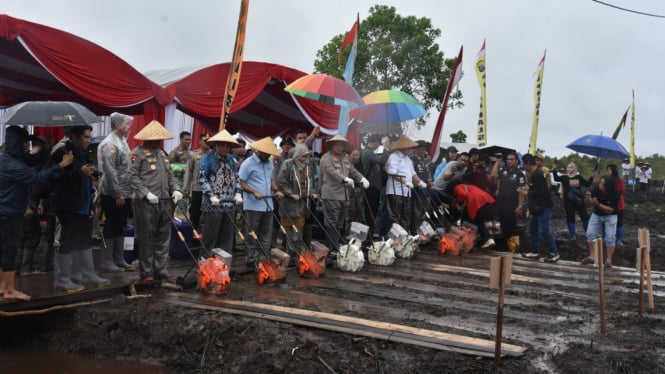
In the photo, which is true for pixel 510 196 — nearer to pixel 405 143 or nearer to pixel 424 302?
pixel 405 143

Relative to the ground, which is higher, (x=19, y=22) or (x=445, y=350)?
(x=19, y=22)

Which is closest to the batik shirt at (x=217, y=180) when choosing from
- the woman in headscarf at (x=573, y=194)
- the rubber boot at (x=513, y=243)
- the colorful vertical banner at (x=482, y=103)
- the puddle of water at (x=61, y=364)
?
Answer: the puddle of water at (x=61, y=364)

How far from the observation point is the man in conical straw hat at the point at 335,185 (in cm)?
787

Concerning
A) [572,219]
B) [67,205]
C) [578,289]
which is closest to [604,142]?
[572,219]

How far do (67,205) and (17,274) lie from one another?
4.97 ft

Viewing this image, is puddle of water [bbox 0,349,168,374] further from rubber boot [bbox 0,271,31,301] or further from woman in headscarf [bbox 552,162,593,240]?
woman in headscarf [bbox 552,162,593,240]

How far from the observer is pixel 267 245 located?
24.0 ft

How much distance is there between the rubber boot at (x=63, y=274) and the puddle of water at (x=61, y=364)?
2.40 ft

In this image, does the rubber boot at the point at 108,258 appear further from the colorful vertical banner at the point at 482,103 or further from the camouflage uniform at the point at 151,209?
the colorful vertical banner at the point at 482,103

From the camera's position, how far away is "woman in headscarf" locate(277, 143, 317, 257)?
25.2 ft

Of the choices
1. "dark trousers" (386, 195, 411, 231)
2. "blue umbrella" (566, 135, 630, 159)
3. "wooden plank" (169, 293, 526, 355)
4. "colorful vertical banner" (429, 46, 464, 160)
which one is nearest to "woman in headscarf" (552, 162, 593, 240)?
"blue umbrella" (566, 135, 630, 159)

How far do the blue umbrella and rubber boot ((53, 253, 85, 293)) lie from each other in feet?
27.6

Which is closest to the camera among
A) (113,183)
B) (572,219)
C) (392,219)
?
(113,183)

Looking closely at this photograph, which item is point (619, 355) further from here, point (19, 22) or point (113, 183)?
point (19, 22)
